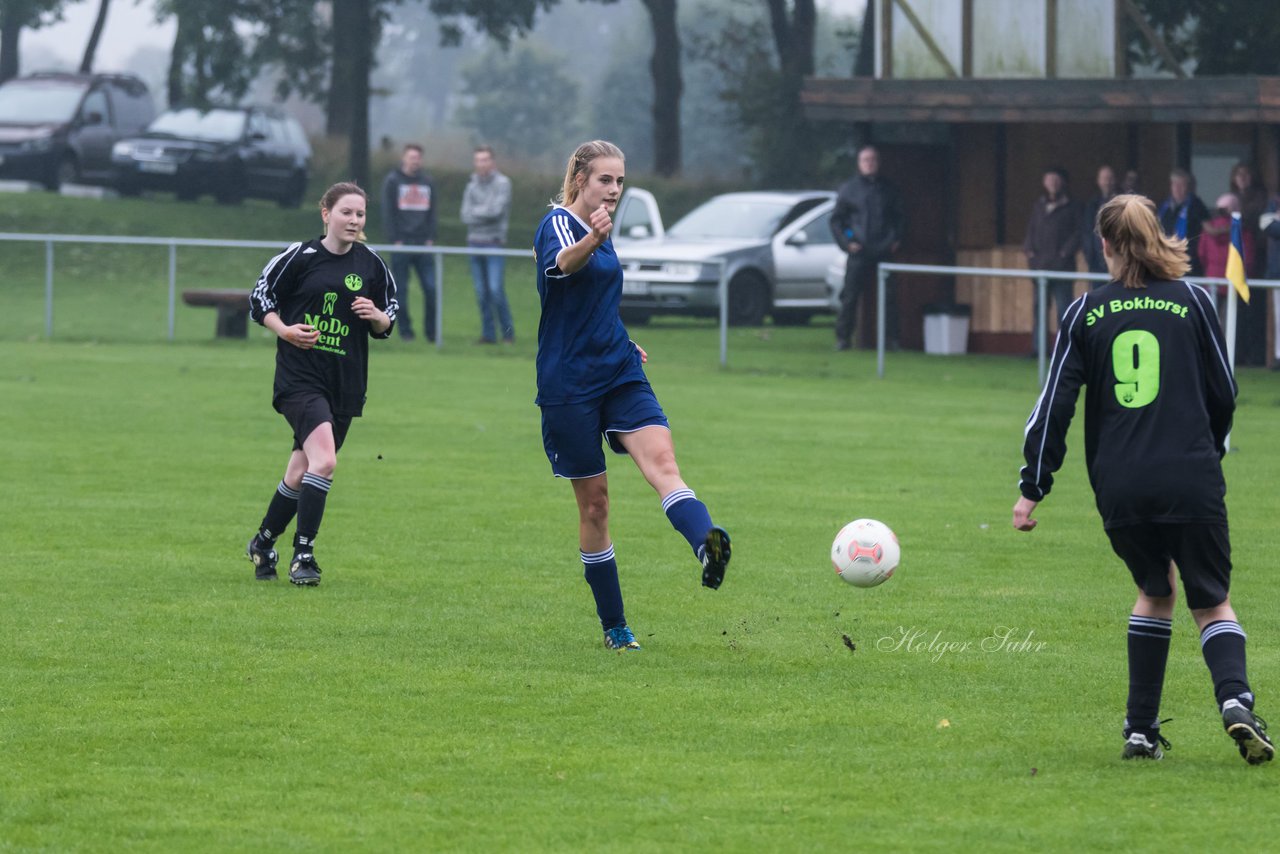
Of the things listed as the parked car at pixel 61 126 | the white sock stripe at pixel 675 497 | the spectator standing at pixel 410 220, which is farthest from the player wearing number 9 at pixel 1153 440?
the parked car at pixel 61 126

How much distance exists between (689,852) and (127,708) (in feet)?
7.89

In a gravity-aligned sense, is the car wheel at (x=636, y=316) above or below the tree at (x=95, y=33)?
below

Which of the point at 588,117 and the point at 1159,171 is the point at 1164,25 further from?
the point at 588,117

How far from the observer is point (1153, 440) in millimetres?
5957

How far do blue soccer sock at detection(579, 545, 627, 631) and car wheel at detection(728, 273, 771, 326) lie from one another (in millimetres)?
18811

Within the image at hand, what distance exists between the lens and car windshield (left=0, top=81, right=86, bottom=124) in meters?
37.4

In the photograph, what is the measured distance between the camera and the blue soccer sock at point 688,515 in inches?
280

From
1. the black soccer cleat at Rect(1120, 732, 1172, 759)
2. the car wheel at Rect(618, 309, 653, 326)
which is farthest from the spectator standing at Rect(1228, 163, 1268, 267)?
the black soccer cleat at Rect(1120, 732, 1172, 759)

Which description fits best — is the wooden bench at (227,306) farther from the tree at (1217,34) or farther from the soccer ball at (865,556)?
the soccer ball at (865,556)

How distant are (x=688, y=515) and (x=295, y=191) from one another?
1277 inches

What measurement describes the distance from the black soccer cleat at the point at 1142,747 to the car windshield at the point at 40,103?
34.0 metres

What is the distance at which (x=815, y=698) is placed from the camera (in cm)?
699

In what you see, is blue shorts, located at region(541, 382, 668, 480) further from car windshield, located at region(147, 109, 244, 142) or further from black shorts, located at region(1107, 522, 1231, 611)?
car windshield, located at region(147, 109, 244, 142)

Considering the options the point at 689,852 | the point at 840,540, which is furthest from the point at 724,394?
the point at 689,852
